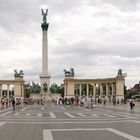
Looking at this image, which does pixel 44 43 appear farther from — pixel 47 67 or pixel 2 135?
pixel 2 135

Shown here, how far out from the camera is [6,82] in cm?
14600

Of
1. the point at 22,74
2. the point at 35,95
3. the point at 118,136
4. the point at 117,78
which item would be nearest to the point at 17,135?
the point at 118,136

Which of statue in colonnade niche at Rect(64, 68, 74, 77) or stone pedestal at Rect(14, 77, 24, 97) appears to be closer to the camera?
stone pedestal at Rect(14, 77, 24, 97)

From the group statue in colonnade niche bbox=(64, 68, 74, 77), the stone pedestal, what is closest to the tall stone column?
the stone pedestal

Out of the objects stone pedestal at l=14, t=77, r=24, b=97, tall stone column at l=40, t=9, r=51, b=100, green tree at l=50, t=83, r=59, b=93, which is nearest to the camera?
tall stone column at l=40, t=9, r=51, b=100

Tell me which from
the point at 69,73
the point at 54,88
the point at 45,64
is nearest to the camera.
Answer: the point at 45,64

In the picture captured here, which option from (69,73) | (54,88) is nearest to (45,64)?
(54,88)

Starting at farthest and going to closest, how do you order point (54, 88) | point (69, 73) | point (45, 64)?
point (69, 73)
point (54, 88)
point (45, 64)

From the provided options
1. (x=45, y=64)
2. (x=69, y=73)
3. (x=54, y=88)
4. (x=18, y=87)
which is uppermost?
(x=45, y=64)

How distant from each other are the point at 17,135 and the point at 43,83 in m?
104

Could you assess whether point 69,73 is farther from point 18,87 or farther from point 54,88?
point 18,87

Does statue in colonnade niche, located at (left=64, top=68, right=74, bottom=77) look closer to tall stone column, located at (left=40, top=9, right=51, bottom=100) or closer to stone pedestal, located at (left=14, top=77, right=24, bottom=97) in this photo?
stone pedestal, located at (left=14, top=77, right=24, bottom=97)

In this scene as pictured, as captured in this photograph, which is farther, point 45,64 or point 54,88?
point 54,88

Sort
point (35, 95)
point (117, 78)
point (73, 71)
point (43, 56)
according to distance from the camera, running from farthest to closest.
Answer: point (73, 71) → point (117, 78) → point (35, 95) → point (43, 56)
